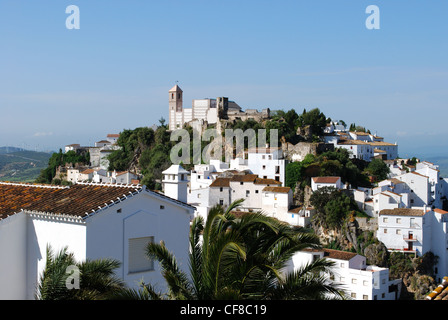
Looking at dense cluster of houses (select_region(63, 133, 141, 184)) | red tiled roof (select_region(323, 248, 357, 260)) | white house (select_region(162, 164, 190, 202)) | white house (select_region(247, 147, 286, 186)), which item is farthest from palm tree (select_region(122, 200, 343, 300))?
dense cluster of houses (select_region(63, 133, 141, 184))

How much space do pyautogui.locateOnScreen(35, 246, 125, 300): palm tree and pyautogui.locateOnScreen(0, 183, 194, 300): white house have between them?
78.7 inches

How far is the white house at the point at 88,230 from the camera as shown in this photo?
11.1 m

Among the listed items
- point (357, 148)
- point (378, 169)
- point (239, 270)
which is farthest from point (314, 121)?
point (239, 270)

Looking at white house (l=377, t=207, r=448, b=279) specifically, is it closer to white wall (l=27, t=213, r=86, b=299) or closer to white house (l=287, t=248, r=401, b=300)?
white house (l=287, t=248, r=401, b=300)

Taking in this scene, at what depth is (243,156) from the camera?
185 ft

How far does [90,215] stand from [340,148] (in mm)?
49089

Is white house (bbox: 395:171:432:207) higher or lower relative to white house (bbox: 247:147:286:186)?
lower

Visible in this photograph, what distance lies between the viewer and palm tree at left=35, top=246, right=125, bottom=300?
27.1 feet

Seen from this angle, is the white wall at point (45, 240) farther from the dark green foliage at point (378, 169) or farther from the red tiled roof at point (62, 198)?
the dark green foliage at point (378, 169)

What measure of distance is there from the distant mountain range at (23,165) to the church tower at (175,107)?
23069 millimetres

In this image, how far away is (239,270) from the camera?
7.92m

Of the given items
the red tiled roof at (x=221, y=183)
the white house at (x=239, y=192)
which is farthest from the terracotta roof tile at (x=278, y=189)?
the red tiled roof at (x=221, y=183)

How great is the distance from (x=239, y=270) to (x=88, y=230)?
4.28 m
